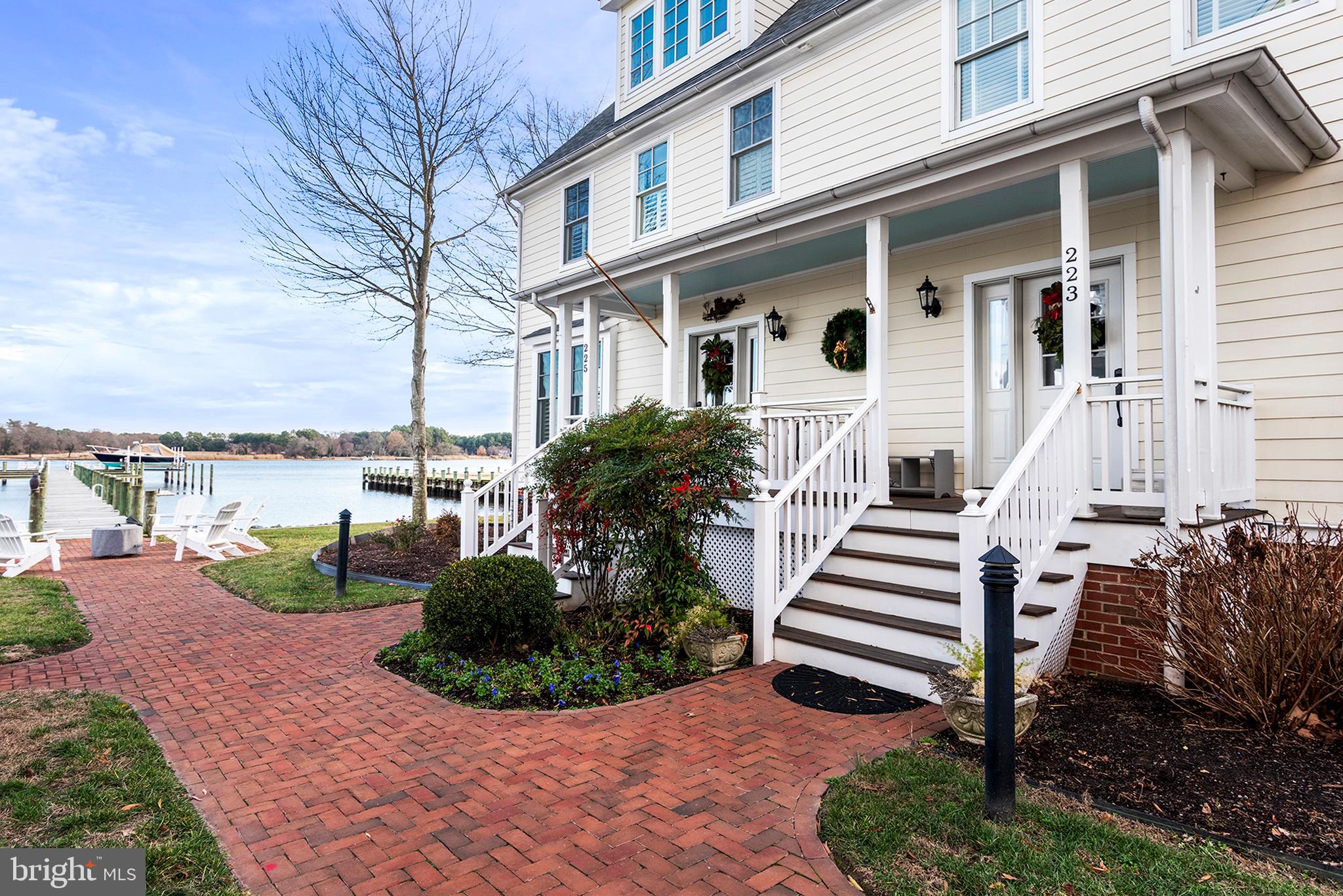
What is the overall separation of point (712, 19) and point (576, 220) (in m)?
3.60

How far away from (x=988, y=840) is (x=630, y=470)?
362 cm

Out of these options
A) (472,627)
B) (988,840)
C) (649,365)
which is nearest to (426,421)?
(649,365)

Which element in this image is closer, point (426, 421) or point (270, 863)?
point (270, 863)

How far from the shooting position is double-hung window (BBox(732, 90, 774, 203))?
341 inches

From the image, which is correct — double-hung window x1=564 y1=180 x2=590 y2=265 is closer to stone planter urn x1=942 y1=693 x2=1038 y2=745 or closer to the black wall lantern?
the black wall lantern

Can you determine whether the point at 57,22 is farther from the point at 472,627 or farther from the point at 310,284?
the point at 472,627

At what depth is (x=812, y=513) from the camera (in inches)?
223

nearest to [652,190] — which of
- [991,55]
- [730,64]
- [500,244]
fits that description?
[730,64]

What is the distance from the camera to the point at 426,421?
14500mm

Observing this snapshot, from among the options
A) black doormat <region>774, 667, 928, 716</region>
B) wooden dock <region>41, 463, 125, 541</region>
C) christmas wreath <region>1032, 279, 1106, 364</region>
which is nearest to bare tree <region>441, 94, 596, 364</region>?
wooden dock <region>41, 463, 125, 541</region>

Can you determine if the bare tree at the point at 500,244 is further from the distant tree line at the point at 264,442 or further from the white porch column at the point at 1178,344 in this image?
the distant tree line at the point at 264,442

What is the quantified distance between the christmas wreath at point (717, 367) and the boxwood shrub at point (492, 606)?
16.4 ft

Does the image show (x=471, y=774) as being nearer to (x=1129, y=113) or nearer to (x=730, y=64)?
(x=1129, y=113)

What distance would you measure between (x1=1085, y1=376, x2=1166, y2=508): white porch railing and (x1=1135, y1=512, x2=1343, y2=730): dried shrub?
2.55 ft
